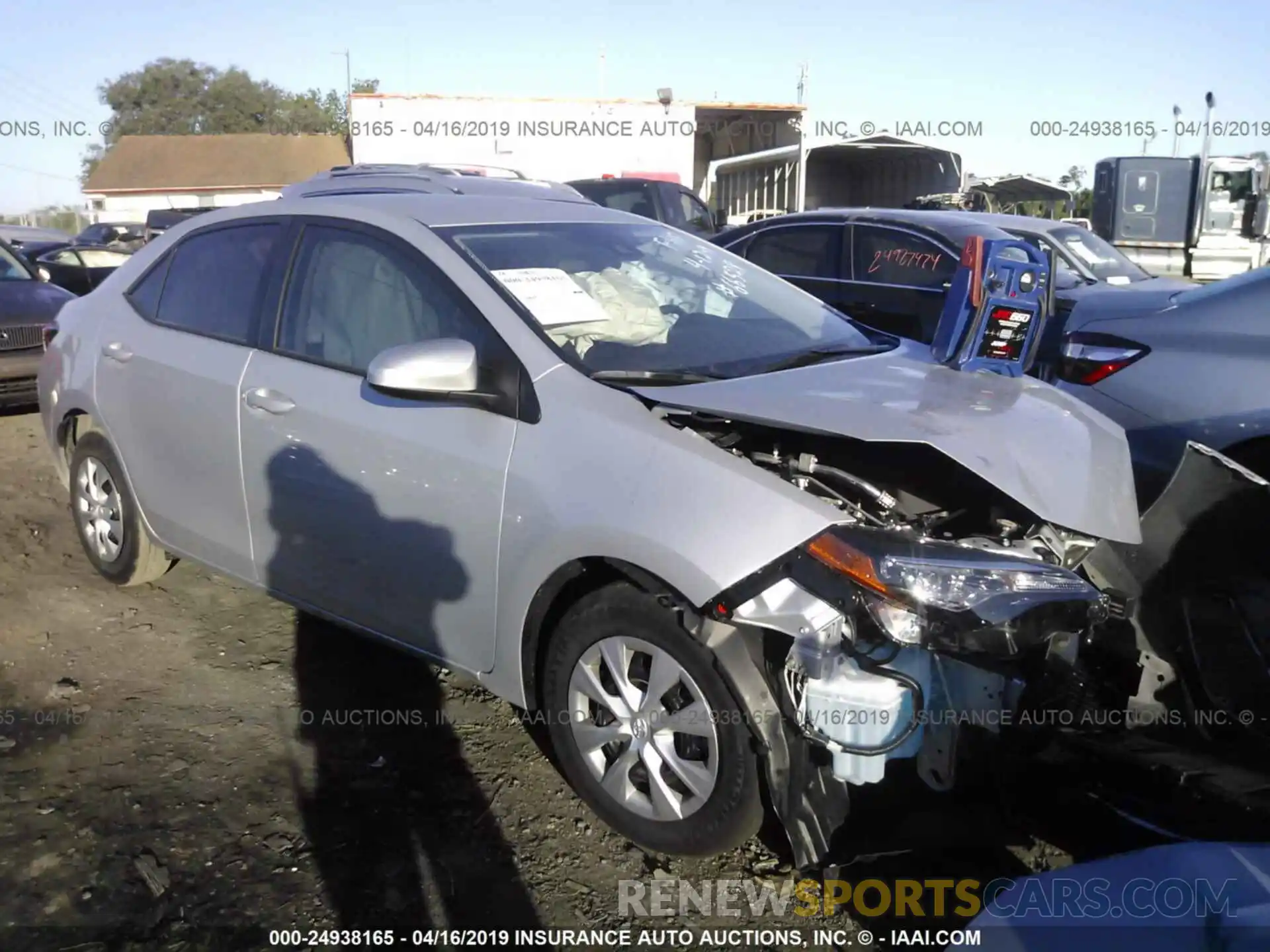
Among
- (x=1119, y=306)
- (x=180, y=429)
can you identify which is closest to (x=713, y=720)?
(x=180, y=429)

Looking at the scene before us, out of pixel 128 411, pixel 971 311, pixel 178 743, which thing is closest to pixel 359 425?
pixel 178 743

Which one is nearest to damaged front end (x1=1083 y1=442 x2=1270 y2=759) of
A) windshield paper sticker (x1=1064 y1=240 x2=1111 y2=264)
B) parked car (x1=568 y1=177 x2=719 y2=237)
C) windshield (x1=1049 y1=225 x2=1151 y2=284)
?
windshield (x1=1049 y1=225 x2=1151 y2=284)

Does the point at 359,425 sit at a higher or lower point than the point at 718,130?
lower

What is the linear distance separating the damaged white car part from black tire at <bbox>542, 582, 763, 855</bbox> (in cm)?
16

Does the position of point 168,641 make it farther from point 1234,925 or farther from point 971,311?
point 1234,925

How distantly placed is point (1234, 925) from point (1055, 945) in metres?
0.24

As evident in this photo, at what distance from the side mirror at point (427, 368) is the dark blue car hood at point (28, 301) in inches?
246

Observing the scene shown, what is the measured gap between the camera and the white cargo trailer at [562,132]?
80.4 ft

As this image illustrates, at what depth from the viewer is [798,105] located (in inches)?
1149

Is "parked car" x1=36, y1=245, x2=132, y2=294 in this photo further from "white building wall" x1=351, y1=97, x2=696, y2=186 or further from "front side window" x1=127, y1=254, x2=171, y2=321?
"white building wall" x1=351, y1=97, x2=696, y2=186

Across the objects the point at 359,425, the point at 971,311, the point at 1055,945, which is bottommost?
the point at 1055,945

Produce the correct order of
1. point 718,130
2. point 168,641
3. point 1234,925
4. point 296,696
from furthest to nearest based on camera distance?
point 718,130, point 168,641, point 296,696, point 1234,925

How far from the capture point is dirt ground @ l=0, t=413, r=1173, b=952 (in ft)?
8.35

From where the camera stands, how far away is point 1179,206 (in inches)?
794
